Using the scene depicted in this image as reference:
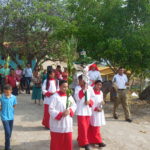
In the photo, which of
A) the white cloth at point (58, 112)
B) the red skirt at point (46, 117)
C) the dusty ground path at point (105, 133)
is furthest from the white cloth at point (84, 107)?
the red skirt at point (46, 117)

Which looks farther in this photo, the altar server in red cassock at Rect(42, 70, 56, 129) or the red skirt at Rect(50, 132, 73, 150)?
the altar server in red cassock at Rect(42, 70, 56, 129)

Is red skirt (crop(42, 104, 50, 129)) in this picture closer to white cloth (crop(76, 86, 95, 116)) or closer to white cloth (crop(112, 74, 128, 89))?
white cloth (crop(76, 86, 95, 116))

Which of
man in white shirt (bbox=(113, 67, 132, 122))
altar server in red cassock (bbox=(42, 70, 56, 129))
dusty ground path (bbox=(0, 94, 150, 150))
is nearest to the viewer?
dusty ground path (bbox=(0, 94, 150, 150))

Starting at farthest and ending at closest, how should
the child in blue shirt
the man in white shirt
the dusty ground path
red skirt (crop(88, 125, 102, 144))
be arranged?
the man in white shirt
the dusty ground path
red skirt (crop(88, 125, 102, 144))
the child in blue shirt

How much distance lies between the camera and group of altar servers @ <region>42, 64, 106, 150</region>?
617 centimetres

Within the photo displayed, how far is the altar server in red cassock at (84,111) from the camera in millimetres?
7102

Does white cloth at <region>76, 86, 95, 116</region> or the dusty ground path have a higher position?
white cloth at <region>76, 86, 95, 116</region>

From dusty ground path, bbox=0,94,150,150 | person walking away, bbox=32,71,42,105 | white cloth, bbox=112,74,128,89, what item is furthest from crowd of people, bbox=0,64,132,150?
person walking away, bbox=32,71,42,105

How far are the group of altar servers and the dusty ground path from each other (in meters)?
0.50

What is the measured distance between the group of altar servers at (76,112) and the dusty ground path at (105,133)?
498mm

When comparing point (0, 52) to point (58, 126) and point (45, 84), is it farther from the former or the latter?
point (58, 126)

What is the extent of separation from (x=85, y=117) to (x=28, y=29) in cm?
1466

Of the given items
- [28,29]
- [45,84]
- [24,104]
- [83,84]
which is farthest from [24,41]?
[83,84]

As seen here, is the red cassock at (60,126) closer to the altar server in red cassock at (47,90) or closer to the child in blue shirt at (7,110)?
the child in blue shirt at (7,110)
